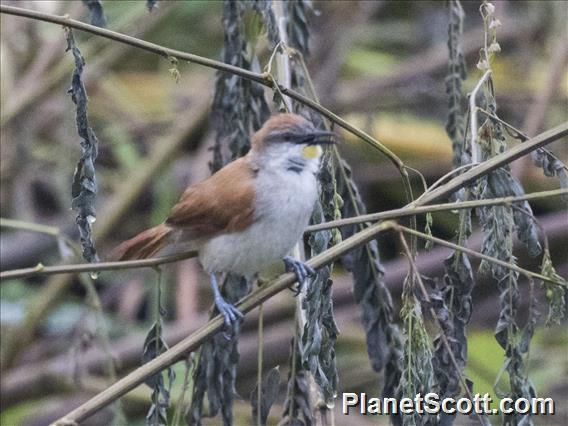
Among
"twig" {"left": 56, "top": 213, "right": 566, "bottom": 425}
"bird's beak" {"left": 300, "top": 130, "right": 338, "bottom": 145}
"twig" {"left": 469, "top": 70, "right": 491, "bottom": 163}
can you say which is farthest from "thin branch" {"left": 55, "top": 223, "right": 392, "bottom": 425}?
"bird's beak" {"left": 300, "top": 130, "right": 338, "bottom": 145}

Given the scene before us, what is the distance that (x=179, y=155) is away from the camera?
5699mm

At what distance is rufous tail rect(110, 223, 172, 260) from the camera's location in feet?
8.86

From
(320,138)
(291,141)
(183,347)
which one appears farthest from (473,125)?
(183,347)

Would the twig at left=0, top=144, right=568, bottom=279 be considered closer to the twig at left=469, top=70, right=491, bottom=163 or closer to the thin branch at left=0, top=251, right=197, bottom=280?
the thin branch at left=0, top=251, right=197, bottom=280

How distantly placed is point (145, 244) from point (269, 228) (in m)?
0.33

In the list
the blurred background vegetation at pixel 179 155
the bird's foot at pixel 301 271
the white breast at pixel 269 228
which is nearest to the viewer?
the bird's foot at pixel 301 271

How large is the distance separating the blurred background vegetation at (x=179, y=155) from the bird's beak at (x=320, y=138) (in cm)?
152

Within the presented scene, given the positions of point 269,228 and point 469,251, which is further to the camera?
point 269,228

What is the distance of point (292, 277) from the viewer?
7.42 feet

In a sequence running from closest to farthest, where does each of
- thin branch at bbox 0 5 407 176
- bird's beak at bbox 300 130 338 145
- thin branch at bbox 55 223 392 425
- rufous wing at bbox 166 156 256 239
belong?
thin branch at bbox 0 5 407 176 < thin branch at bbox 55 223 392 425 < bird's beak at bbox 300 130 338 145 < rufous wing at bbox 166 156 256 239

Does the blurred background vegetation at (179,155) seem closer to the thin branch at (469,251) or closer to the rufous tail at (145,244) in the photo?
the rufous tail at (145,244)

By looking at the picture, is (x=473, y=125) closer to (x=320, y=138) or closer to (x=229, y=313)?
(x=320, y=138)

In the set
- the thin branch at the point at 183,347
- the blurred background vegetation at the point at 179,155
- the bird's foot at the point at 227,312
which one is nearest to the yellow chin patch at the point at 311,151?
the bird's foot at the point at 227,312

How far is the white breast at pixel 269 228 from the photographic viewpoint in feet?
8.46
